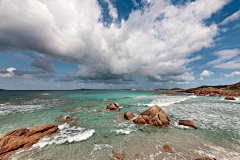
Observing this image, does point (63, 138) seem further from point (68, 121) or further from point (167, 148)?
point (167, 148)

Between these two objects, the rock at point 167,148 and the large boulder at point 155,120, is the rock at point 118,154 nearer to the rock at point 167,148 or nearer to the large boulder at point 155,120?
the rock at point 167,148

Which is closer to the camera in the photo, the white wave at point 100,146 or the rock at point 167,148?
the rock at point 167,148

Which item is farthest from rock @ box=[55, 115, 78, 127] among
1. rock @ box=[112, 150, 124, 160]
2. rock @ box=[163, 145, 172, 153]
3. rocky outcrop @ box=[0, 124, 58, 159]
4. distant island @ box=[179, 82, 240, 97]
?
distant island @ box=[179, 82, 240, 97]

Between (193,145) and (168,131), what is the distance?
302 centimetres

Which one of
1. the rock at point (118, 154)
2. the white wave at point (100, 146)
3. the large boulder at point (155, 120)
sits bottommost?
the white wave at point (100, 146)

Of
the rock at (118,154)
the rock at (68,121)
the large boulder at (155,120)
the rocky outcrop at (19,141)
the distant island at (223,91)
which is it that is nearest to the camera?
the rock at (118,154)

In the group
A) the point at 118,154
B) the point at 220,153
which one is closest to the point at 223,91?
the point at 220,153

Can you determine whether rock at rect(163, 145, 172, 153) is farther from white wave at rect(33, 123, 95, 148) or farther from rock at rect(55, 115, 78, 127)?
rock at rect(55, 115, 78, 127)

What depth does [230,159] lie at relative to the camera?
655cm

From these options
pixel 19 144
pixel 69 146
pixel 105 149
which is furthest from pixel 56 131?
pixel 105 149

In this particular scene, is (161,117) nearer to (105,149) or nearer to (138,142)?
(138,142)

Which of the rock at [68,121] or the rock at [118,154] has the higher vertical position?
the rock at [118,154]

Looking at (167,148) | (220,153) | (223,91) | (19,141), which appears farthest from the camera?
(223,91)

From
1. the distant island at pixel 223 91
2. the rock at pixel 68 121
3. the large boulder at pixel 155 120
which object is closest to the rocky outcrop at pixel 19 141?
the rock at pixel 68 121
